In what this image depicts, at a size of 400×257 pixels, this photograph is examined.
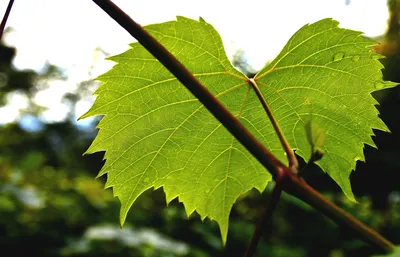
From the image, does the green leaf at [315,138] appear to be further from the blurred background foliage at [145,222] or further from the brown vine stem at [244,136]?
the blurred background foliage at [145,222]

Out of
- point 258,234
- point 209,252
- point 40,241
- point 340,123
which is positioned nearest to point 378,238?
point 258,234

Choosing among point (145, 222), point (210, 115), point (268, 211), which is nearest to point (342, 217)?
point (268, 211)

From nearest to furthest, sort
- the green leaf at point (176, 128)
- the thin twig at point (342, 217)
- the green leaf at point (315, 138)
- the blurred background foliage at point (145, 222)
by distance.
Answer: the thin twig at point (342, 217), the green leaf at point (315, 138), the green leaf at point (176, 128), the blurred background foliage at point (145, 222)

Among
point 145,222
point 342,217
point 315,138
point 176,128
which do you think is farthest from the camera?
point 145,222

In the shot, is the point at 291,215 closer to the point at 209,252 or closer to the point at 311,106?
the point at 209,252

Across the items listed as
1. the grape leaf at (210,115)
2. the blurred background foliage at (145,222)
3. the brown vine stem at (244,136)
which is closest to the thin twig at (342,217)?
the brown vine stem at (244,136)

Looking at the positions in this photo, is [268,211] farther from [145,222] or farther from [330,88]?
[145,222]
